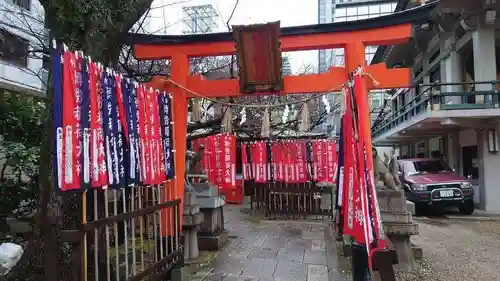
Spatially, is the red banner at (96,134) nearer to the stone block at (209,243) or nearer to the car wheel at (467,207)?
the stone block at (209,243)

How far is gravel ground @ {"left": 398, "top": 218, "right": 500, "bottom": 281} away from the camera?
21.7ft

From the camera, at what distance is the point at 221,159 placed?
1384 centimetres

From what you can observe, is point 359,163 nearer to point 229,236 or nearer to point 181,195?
point 181,195

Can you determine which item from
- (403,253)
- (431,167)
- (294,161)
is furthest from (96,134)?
(431,167)

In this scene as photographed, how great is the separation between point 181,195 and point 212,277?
5.14 feet

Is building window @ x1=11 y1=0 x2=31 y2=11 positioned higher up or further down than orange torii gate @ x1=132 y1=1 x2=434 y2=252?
higher up

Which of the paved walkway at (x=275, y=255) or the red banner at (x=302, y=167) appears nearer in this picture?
the paved walkway at (x=275, y=255)

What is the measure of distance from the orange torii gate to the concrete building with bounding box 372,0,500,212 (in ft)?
19.2

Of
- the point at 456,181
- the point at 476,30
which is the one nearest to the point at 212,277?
the point at 456,181

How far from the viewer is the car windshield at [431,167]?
14.7 metres

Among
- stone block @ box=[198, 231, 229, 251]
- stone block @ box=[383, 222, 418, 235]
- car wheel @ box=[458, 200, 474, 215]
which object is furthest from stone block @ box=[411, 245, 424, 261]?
Result: car wheel @ box=[458, 200, 474, 215]

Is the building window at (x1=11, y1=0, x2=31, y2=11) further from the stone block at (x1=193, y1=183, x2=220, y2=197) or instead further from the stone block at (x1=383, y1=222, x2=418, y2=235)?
the stone block at (x1=383, y1=222, x2=418, y2=235)

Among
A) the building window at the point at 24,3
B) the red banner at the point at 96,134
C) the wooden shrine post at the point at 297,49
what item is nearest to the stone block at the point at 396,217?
the wooden shrine post at the point at 297,49

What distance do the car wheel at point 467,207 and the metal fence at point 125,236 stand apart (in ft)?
36.9
